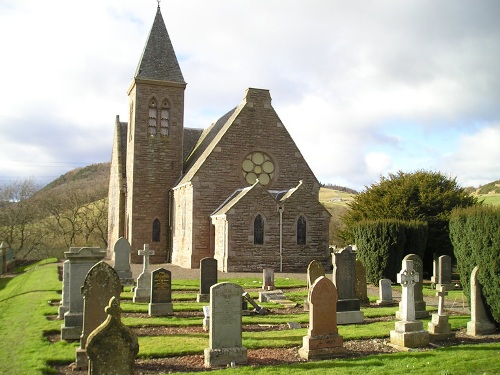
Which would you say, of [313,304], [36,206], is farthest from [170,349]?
[36,206]

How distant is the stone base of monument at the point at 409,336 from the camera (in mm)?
10156

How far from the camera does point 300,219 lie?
27.5m

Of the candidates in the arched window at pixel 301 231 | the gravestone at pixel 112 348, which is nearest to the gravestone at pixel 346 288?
the gravestone at pixel 112 348

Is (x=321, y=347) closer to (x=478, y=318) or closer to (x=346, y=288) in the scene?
(x=346, y=288)

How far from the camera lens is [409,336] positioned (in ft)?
33.4

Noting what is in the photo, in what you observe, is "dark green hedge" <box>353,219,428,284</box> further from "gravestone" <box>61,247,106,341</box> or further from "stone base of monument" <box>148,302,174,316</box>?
"gravestone" <box>61,247,106,341</box>

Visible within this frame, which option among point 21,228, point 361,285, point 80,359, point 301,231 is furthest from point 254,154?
point 21,228

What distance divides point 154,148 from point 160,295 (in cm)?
2125

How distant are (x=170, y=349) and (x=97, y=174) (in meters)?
110

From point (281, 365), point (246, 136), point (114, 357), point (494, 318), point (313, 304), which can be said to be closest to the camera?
point (114, 357)

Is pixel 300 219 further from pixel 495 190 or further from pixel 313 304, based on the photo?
pixel 495 190

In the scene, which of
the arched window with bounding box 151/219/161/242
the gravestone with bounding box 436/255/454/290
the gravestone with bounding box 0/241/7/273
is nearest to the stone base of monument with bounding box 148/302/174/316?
the gravestone with bounding box 436/255/454/290

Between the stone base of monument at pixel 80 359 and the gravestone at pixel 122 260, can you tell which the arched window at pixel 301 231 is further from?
the stone base of monument at pixel 80 359

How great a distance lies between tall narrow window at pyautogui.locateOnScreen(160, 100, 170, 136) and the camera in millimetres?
34250
